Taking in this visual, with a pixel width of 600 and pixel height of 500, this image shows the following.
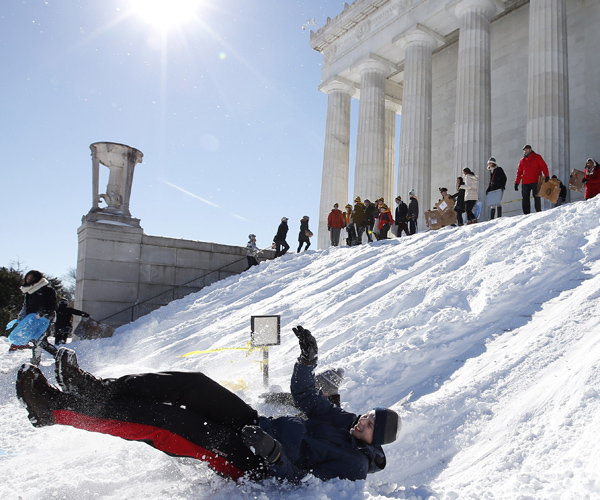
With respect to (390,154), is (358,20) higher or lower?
higher

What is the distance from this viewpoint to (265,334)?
4.86 m

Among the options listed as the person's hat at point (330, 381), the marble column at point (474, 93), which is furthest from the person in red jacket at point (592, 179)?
the person's hat at point (330, 381)

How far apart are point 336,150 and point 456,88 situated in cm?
600

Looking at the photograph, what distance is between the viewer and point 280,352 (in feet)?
19.5

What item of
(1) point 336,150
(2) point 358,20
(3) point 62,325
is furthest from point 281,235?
(2) point 358,20

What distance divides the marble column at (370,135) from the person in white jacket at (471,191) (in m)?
9.72

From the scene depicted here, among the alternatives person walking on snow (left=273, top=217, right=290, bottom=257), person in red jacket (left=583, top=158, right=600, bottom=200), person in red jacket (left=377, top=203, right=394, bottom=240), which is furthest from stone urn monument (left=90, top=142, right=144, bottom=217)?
person in red jacket (left=583, top=158, right=600, bottom=200)

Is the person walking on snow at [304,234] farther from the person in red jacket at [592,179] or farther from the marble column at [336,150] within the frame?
the person in red jacket at [592,179]

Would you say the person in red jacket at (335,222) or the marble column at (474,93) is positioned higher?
the marble column at (474,93)

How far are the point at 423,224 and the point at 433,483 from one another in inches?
610

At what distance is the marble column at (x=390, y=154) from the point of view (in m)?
24.1

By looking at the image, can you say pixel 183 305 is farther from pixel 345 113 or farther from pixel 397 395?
pixel 345 113

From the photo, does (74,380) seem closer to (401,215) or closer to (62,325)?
(62,325)

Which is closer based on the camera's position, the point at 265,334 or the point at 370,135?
the point at 265,334
